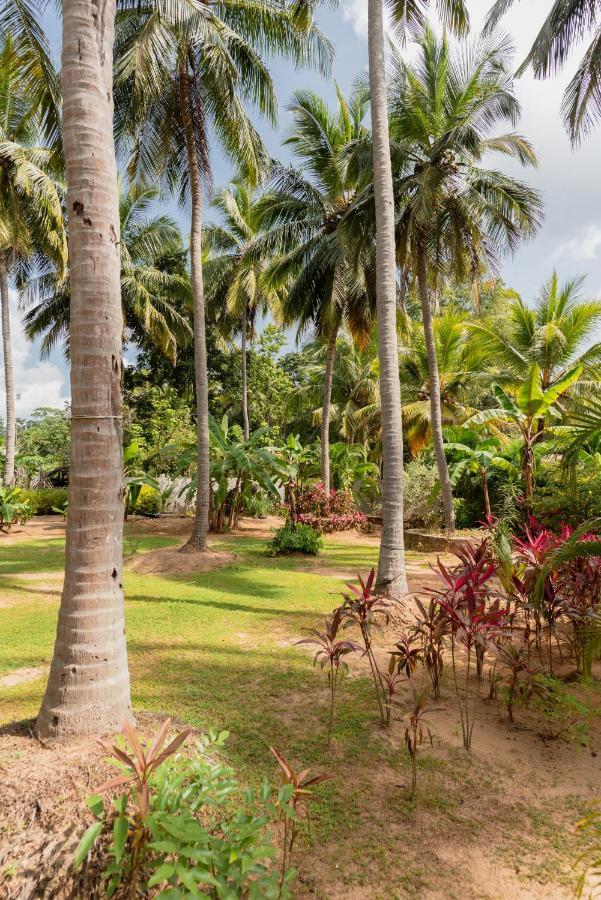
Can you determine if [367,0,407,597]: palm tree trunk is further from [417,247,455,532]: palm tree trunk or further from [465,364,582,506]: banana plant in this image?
[417,247,455,532]: palm tree trunk

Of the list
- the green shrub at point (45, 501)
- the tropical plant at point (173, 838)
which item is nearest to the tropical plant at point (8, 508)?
the green shrub at point (45, 501)

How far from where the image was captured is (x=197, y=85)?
34.5 feet

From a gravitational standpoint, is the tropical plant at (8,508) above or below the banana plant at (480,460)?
below

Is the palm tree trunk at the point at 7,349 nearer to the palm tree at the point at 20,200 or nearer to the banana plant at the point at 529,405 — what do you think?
the palm tree at the point at 20,200

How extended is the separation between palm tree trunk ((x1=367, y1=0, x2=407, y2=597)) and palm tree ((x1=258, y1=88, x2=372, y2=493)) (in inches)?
298

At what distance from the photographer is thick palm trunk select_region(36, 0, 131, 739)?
2746mm

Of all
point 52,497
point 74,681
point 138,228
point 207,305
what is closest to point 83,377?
point 74,681

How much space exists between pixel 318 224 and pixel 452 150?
15.7 feet

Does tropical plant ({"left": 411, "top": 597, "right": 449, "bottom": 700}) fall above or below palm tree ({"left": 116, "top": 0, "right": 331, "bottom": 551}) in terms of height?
below

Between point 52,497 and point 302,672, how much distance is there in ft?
62.7

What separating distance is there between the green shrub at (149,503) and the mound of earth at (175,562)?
992 centimetres

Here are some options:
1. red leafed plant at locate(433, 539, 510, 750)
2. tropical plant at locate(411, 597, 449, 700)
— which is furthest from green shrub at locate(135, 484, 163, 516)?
red leafed plant at locate(433, 539, 510, 750)

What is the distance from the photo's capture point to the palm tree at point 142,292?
75.9 ft

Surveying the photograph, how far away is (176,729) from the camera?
3031 millimetres
